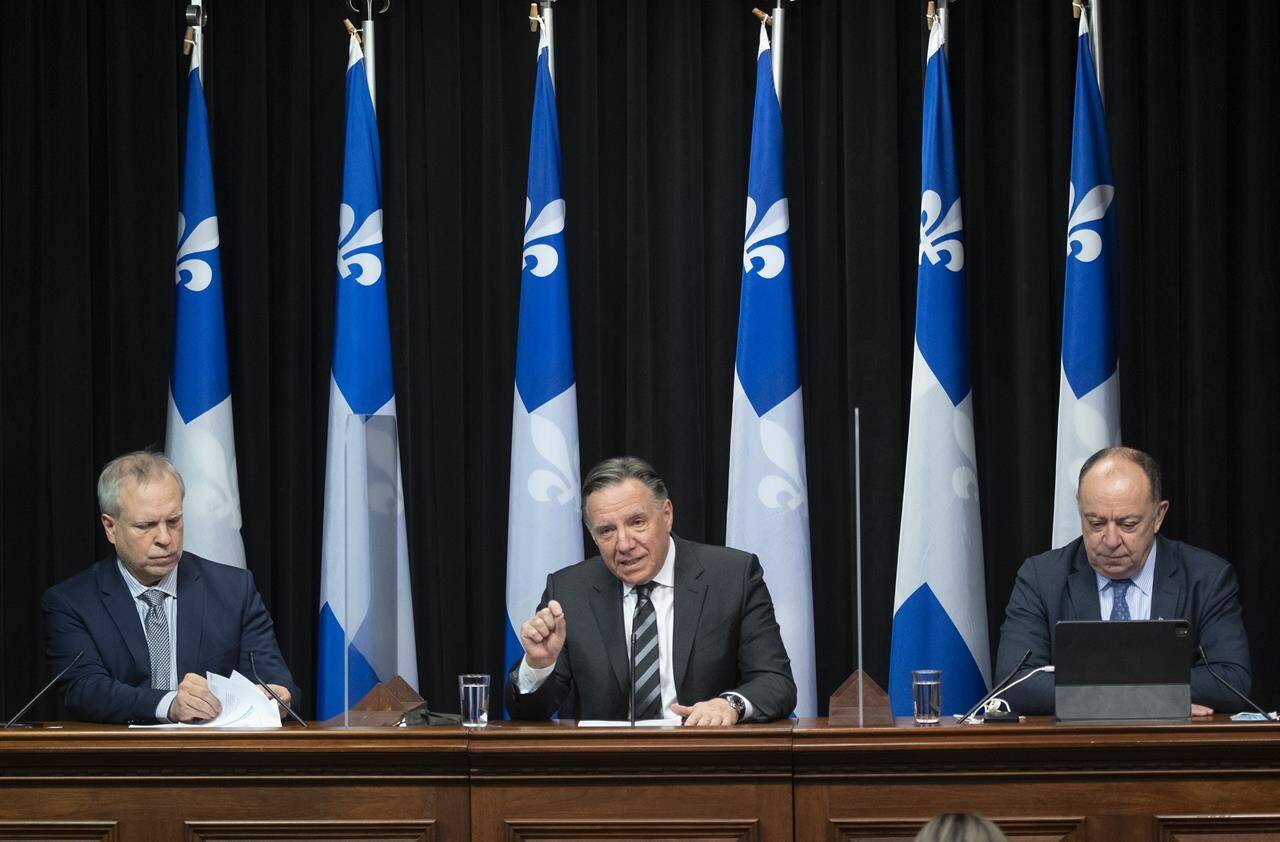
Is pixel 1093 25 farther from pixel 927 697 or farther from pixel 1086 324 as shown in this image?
pixel 927 697

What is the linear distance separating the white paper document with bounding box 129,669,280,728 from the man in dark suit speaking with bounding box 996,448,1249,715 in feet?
6.80

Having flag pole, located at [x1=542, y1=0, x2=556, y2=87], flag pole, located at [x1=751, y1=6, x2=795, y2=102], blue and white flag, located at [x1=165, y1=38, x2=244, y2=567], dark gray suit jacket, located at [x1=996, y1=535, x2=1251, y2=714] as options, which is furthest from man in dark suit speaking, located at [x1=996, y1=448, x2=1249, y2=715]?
blue and white flag, located at [x1=165, y1=38, x2=244, y2=567]

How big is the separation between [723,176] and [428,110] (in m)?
1.20

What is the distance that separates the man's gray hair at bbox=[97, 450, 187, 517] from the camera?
4.49m

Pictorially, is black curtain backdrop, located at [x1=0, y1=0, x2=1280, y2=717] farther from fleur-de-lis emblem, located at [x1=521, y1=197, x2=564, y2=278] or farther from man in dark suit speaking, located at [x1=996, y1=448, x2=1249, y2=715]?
man in dark suit speaking, located at [x1=996, y1=448, x2=1249, y2=715]

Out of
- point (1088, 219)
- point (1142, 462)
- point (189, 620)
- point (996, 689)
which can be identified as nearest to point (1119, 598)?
point (1142, 462)

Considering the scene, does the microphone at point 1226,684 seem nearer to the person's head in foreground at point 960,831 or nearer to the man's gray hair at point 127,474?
the person's head in foreground at point 960,831

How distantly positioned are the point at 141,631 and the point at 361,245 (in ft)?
6.06

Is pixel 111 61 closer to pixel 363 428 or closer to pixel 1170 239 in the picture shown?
pixel 363 428

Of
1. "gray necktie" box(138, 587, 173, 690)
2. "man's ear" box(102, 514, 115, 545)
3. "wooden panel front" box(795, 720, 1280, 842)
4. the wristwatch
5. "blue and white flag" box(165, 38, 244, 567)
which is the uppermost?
"blue and white flag" box(165, 38, 244, 567)

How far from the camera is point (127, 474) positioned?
14.8 feet

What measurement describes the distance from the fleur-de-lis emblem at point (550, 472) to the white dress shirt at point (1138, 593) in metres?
2.00

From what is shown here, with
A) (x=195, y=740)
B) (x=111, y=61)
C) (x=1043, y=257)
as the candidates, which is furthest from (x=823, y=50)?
(x=195, y=740)

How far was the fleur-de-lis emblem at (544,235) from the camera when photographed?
5789 mm
